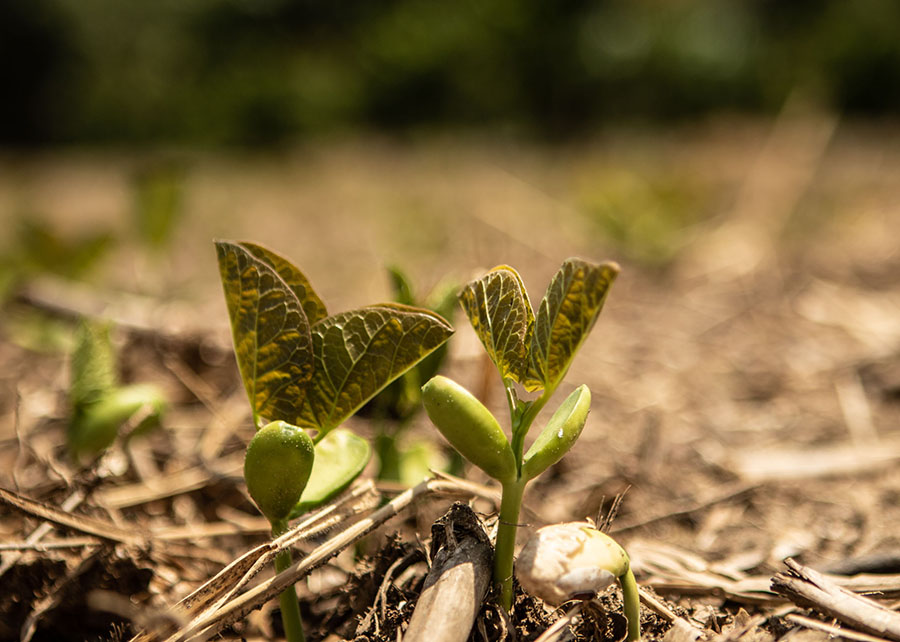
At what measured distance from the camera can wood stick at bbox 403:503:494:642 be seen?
1.86 ft

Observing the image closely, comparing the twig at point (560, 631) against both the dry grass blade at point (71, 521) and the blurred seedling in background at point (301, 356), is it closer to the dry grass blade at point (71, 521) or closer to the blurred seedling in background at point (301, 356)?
the blurred seedling in background at point (301, 356)

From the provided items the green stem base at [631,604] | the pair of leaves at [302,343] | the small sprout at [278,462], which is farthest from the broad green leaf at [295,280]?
the green stem base at [631,604]

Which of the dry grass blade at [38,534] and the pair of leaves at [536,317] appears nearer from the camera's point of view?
the pair of leaves at [536,317]

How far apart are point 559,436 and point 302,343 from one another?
0.79 ft

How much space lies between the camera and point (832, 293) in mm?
2076

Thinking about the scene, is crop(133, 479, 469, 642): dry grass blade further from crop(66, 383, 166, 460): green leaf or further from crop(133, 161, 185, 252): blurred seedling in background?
crop(133, 161, 185, 252): blurred seedling in background

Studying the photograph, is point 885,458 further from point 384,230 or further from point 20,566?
point 384,230

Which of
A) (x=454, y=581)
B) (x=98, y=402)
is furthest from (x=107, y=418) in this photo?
(x=454, y=581)

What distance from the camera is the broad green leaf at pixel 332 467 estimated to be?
656mm

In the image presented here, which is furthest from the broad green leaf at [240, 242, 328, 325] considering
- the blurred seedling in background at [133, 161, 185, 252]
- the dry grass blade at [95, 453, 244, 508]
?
the blurred seedling in background at [133, 161, 185, 252]

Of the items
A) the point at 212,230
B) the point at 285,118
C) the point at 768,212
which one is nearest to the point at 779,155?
the point at 768,212

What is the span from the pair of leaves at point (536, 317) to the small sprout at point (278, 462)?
173 millimetres

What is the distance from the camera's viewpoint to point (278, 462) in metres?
0.60

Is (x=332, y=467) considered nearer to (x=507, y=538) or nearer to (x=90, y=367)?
(x=507, y=538)
